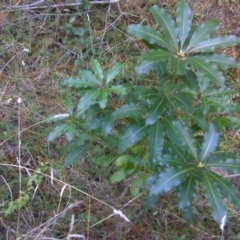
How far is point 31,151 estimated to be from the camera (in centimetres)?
233

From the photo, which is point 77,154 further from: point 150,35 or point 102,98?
point 150,35

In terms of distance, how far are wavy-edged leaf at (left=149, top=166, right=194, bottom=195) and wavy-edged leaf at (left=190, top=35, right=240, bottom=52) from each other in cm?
42

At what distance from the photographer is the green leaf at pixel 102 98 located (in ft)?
5.45

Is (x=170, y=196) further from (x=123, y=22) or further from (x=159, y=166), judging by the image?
(x=123, y=22)

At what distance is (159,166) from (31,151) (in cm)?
97

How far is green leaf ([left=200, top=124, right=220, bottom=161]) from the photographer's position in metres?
1.49

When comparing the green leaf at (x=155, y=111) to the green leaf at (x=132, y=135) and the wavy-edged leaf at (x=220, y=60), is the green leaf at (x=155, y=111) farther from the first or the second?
the wavy-edged leaf at (x=220, y=60)

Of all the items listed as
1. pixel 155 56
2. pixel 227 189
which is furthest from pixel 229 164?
pixel 155 56

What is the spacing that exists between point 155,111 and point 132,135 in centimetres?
16

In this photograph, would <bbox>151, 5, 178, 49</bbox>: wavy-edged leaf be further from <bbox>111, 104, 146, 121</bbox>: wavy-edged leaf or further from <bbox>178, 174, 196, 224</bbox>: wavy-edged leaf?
<bbox>178, 174, 196, 224</bbox>: wavy-edged leaf

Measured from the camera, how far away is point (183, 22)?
4.97 feet

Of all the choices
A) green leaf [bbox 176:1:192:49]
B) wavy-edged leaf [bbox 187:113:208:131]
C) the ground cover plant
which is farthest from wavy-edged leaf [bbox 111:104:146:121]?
green leaf [bbox 176:1:192:49]

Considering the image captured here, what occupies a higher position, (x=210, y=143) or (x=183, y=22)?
(x=183, y=22)

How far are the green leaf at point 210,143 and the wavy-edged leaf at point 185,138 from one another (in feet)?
0.11
